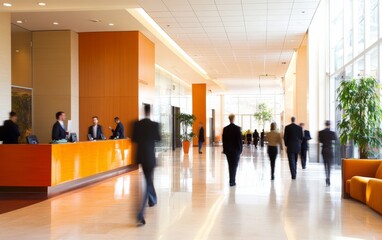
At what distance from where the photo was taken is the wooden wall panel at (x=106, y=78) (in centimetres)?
1567

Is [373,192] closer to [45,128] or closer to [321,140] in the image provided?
[321,140]

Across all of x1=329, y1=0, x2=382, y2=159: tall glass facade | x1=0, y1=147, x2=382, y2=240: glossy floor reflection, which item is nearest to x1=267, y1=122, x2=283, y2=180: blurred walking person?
x1=0, y1=147, x2=382, y2=240: glossy floor reflection

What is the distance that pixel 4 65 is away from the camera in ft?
41.8

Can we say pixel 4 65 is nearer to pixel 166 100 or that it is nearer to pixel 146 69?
pixel 146 69

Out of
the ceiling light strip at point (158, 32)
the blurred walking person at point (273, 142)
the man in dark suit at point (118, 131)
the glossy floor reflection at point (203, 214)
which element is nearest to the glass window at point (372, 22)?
the blurred walking person at point (273, 142)

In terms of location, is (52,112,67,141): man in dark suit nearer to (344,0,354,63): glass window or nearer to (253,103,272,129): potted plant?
(344,0,354,63): glass window

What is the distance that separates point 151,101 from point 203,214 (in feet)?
35.6

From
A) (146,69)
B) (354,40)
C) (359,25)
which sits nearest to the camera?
(359,25)

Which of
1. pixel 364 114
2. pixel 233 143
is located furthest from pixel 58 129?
pixel 364 114

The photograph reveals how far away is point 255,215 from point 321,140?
478 centimetres

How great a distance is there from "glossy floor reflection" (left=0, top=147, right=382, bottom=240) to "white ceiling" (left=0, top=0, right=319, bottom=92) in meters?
4.96

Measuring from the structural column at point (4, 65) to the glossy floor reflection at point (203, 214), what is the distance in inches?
157

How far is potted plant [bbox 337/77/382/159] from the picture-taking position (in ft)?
30.1

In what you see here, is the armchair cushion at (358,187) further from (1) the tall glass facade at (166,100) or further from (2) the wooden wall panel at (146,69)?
(1) the tall glass facade at (166,100)
